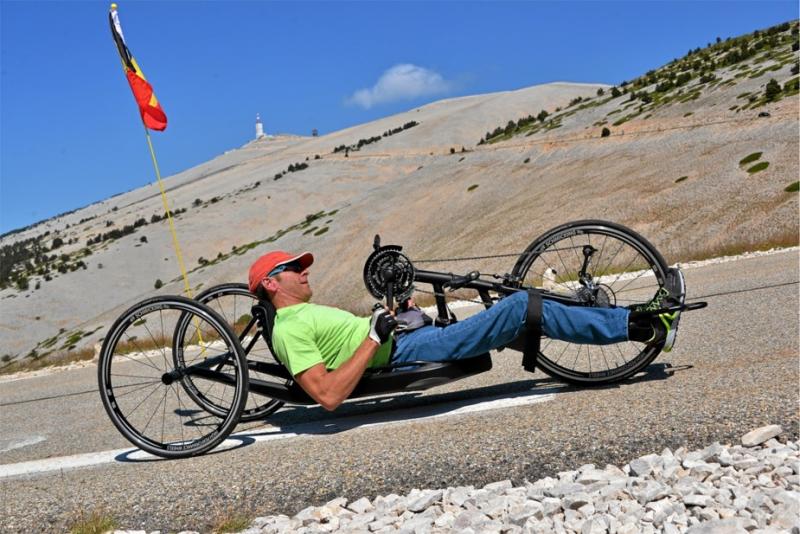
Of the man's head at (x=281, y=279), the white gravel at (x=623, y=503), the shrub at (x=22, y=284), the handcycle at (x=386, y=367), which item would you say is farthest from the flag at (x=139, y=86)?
the shrub at (x=22, y=284)

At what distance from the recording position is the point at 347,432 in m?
5.11

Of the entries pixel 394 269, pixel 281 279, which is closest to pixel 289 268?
pixel 281 279

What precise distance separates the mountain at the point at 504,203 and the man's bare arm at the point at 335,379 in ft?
45.6

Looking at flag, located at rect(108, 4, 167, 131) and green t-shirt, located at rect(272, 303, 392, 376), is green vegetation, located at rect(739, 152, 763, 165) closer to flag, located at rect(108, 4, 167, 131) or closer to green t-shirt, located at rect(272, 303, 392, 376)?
flag, located at rect(108, 4, 167, 131)

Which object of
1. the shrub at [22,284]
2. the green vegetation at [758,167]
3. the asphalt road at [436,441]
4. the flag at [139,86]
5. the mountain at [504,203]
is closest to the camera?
the asphalt road at [436,441]

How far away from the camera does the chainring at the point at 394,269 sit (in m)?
5.55

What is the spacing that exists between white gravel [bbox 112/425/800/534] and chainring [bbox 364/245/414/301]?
2.09 metres

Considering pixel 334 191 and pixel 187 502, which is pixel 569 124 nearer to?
pixel 334 191

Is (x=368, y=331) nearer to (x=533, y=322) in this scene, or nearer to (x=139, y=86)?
(x=533, y=322)

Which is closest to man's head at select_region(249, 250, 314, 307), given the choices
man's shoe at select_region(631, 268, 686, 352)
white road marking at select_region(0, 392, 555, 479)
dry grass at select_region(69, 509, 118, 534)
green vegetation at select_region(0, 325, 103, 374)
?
white road marking at select_region(0, 392, 555, 479)

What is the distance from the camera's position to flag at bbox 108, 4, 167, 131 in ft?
43.3

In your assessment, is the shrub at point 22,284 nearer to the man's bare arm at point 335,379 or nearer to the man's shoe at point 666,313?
the man's bare arm at point 335,379

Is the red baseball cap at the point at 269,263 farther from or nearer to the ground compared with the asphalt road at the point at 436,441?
farther from the ground

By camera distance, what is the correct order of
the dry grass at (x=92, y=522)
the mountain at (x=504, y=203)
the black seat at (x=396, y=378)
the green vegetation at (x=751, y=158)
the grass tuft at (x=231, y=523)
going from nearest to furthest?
1. the grass tuft at (x=231, y=523)
2. the dry grass at (x=92, y=522)
3. the black seat at (x=396, y=378)
4. the mountain at (x=504, y=203)
5. the green vegetation at (x=751, y=158)
